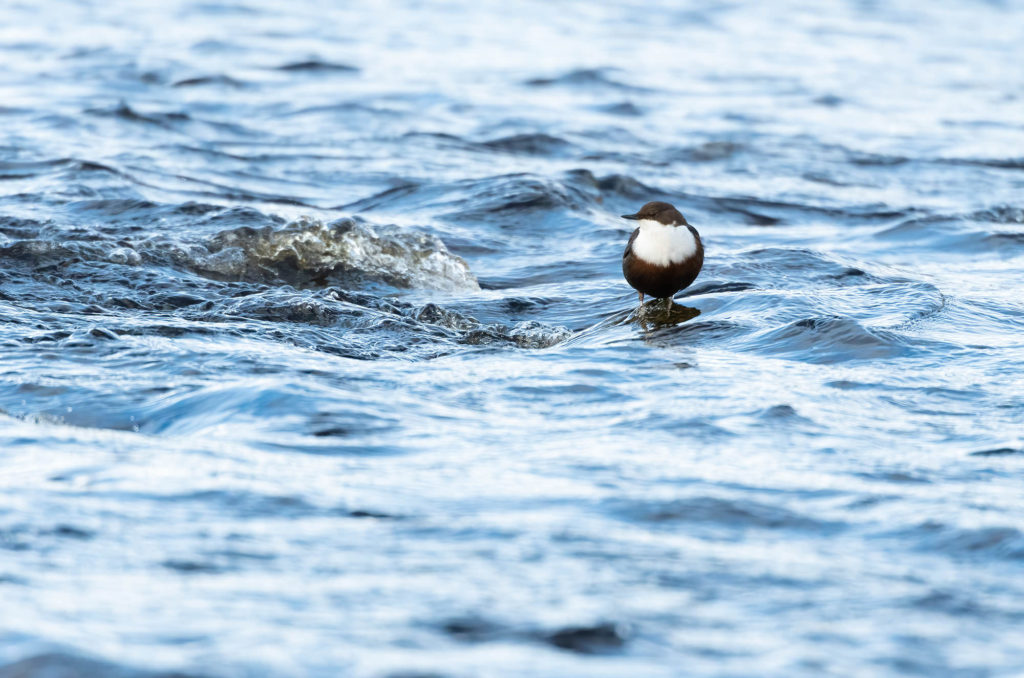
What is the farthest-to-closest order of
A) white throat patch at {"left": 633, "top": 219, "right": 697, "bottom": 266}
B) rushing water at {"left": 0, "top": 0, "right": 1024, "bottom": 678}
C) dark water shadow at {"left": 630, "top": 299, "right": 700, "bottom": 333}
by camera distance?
dark water shadow at {"left": 630, "top": 299, "right": 700, "bottom": 333}
white throat patch at {"left": 633, "top": 219, "right": 697, "bottom": 266}
rushing water at {"left": 0, "top": 0, "right": 1024, "bottom": 678}

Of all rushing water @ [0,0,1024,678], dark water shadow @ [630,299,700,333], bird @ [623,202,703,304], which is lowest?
dark water shadow @ [630,299,700,333]

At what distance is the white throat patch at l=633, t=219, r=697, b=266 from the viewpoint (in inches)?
251

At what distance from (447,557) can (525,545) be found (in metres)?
0.23

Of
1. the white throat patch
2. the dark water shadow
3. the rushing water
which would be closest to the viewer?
the rushing water

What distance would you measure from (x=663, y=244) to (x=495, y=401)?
1753mm

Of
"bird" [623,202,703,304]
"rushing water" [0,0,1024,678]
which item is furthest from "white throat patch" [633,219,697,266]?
"rushing water" [0,0,1024,678]

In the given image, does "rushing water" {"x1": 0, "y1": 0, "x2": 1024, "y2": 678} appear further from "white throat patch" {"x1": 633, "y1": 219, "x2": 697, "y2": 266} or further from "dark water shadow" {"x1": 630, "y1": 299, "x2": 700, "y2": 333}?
"white throat patch" {"x1": 633, "y1": 219, "x2": 697, "y2": 266}

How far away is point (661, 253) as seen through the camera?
6.38 metres

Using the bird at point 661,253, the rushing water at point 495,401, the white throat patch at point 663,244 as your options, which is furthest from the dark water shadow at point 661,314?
the white throat patch at point 663,244

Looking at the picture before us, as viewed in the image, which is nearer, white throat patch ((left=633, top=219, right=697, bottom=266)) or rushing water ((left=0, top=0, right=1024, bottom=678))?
rushing water ((left=0, top=0, right=1024, bottom=678))

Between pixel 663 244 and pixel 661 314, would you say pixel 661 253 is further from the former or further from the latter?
pixel 661 314

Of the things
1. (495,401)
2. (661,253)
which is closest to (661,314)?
(661,253)

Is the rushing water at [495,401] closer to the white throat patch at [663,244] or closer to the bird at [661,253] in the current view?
the bird at [661,253]

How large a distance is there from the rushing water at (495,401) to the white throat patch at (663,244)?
0.37 metres
